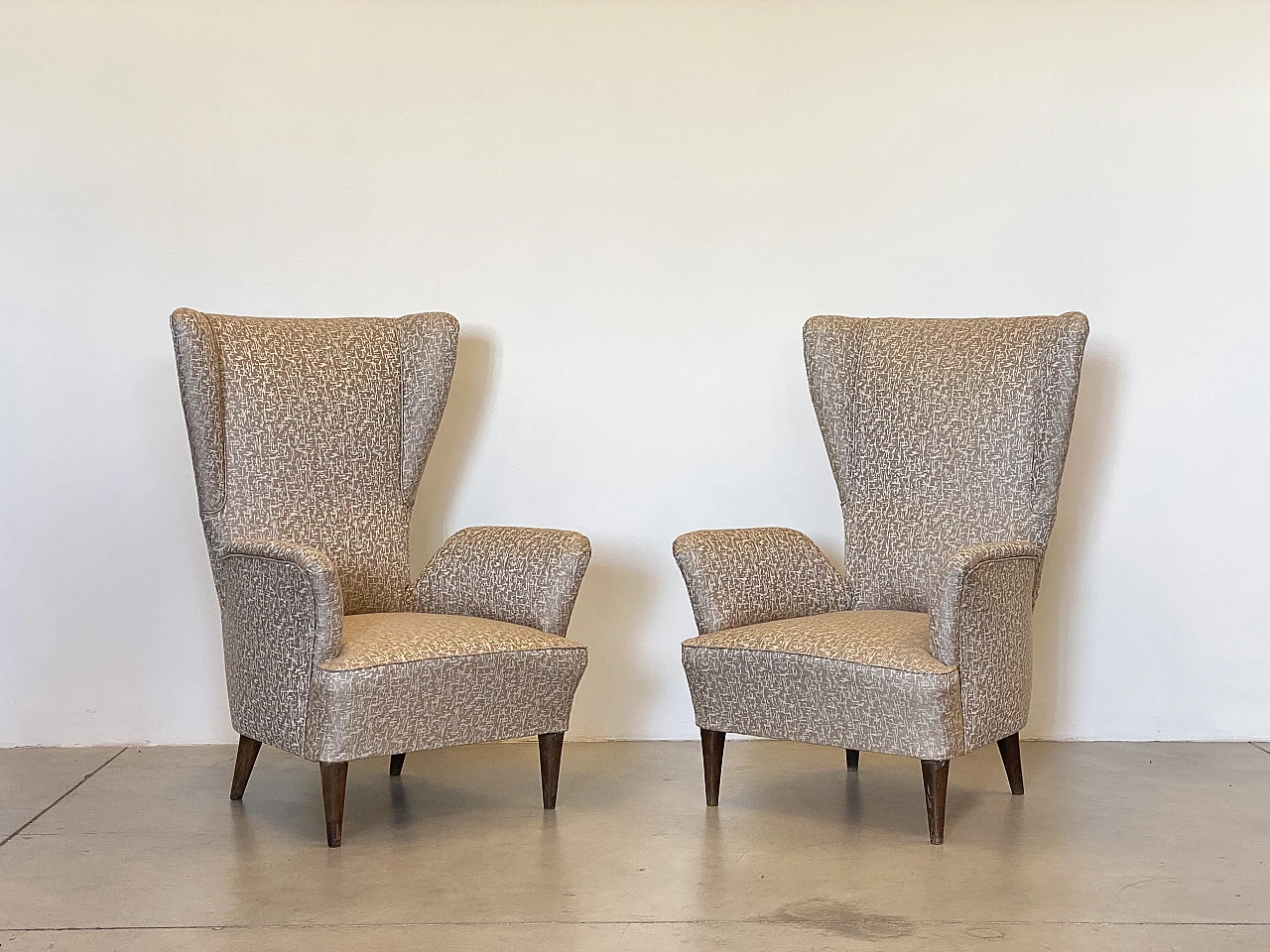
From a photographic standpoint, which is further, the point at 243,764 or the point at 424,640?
the point at 243,764

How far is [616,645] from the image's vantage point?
3.48 meters

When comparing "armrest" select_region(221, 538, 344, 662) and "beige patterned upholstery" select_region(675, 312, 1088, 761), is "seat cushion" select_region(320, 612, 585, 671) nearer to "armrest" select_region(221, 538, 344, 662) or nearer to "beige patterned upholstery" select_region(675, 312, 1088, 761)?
"armrest" select_region(221, 538, 344, 662)

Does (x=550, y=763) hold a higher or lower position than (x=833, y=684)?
lower

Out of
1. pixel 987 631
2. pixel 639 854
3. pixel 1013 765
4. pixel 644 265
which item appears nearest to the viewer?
pixel 639 854

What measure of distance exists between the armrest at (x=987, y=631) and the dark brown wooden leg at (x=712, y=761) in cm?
56

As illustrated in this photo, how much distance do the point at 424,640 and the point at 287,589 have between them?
11.2 inches

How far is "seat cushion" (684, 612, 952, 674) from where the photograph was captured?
8.18ft

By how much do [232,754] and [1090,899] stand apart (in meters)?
2.14

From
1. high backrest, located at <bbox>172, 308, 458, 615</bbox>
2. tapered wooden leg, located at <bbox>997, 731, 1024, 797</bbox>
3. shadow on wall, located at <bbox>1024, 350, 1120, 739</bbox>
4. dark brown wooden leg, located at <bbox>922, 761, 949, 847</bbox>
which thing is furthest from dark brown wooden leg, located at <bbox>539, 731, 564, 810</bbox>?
shadow on wall, located at <bbox>1024, 350, 1120, 739</bbox>

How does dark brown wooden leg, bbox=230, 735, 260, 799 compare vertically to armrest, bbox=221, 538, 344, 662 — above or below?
below

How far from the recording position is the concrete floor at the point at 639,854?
6.75ft

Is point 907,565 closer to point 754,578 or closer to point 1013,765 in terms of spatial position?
point 754,578

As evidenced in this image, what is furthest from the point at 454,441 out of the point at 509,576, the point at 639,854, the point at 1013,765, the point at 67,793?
the point at 1013,765

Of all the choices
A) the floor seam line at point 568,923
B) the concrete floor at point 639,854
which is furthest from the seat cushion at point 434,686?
the floor seam line at point 568,923
